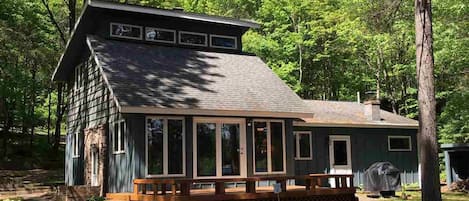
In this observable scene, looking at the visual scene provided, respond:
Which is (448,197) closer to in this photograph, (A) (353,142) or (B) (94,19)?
(A) (353,142)

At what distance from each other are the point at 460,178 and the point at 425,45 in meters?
10.5

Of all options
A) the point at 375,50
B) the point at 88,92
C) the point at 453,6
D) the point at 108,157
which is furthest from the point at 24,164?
the point at 453,6

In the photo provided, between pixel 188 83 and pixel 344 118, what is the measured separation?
7.76 m

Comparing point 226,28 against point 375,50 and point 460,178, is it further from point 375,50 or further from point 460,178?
point 375,50

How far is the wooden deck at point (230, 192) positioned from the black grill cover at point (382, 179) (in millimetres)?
2749

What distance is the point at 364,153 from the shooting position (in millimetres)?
18234

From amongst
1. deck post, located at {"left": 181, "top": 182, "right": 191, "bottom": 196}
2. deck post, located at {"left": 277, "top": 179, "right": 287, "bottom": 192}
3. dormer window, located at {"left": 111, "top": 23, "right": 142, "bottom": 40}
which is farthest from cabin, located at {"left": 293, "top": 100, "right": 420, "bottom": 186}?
deck post, located at {"left": 181, "top": 182, "right": 191, "bottom": 196}

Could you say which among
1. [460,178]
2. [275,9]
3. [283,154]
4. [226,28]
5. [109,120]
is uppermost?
[275,9]

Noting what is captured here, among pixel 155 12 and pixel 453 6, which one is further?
pixel 453 6

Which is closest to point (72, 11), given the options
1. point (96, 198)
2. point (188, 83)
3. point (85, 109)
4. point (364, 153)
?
point (85, 109)

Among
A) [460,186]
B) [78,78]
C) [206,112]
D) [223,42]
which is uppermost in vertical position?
[223,42]

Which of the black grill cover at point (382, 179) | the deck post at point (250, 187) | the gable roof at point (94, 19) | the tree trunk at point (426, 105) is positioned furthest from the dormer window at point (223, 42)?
the tree trunk at point (426, 105)

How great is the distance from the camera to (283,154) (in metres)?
13.6

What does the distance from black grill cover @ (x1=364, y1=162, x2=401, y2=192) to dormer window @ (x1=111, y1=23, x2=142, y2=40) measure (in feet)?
28.5
